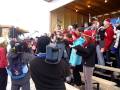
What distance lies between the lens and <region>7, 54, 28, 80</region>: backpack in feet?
18.3

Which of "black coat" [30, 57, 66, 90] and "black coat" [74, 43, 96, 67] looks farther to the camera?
"black coat" [74, 43, 96, 67]

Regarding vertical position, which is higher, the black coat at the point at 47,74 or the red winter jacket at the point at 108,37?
the red winter jacket at the point at 108,37

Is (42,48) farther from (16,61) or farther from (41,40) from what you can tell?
(16,61)

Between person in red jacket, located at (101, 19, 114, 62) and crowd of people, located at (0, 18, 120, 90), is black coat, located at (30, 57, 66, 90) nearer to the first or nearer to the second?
crowd of people, located at (0, 18, 120, 90)

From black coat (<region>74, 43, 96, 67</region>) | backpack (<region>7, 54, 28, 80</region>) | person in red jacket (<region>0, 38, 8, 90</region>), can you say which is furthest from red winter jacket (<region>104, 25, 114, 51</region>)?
backpack (<region>7, 54, 28, 80</region>)

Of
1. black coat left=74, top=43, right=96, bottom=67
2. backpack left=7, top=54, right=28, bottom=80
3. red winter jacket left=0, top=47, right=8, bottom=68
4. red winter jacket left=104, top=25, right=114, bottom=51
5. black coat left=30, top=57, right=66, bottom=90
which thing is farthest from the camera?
red winter jacket left=104, top=25, right=114, bottom=51

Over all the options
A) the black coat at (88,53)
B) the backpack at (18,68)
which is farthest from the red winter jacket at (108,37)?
the backpack at (18,68)

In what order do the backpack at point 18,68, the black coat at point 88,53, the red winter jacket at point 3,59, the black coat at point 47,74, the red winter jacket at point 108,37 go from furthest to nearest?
1. the red winter jacket at point 108,37
2. the black coat at point 88,53
3. the red winter jacket at point 3,59
4. the backpack at point 18,68
5. the black coat at point 47,74

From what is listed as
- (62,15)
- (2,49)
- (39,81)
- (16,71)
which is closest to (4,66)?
(2,49)

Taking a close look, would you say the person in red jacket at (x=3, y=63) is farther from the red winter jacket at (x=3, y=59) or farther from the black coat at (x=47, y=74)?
the black coat at (x=47, y=74)

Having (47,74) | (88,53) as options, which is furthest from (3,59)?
(47,74)

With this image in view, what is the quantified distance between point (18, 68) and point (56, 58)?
231 centimetres

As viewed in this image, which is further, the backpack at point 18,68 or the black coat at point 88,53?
the black coat at point 88,53

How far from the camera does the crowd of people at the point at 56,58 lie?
11.3ft
